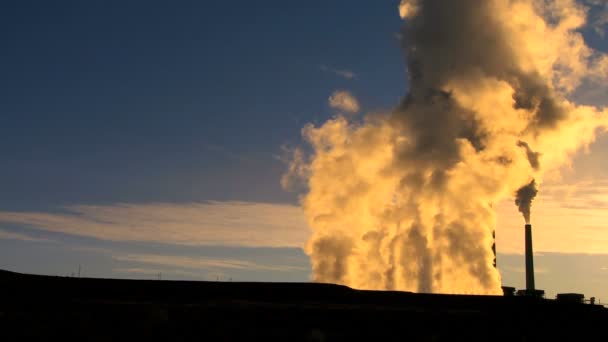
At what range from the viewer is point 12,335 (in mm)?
17781

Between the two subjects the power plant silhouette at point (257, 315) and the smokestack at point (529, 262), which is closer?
→ the power plant silhouette at point (257, 315)

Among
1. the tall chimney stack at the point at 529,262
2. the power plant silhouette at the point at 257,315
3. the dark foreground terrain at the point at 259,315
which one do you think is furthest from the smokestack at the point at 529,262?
the dark foreground terrain at the point at 259,315

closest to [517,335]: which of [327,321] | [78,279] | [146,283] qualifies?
[327,321]

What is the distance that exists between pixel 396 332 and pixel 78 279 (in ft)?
75.4

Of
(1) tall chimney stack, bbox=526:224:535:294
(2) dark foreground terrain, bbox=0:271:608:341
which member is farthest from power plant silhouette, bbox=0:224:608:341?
(1) tall chimney stack, bbox=526:224:535:294

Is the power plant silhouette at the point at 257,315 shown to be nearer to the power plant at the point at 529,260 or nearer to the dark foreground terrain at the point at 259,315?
the dark foreground terrain at the point at 259,315

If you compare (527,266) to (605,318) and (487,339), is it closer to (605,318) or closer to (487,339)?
(605,318)

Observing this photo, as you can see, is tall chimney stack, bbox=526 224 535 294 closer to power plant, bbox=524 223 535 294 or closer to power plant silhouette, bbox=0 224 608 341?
power plant, bbox=524 223 535 294

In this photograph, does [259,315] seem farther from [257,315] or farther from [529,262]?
[529,262]

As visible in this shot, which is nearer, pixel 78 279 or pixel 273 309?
pixel 273 309

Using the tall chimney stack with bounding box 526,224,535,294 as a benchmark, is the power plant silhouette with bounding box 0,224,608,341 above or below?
below

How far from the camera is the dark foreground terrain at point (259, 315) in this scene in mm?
19422

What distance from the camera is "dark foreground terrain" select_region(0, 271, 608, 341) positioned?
19.4 m

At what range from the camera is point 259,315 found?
999 inches
